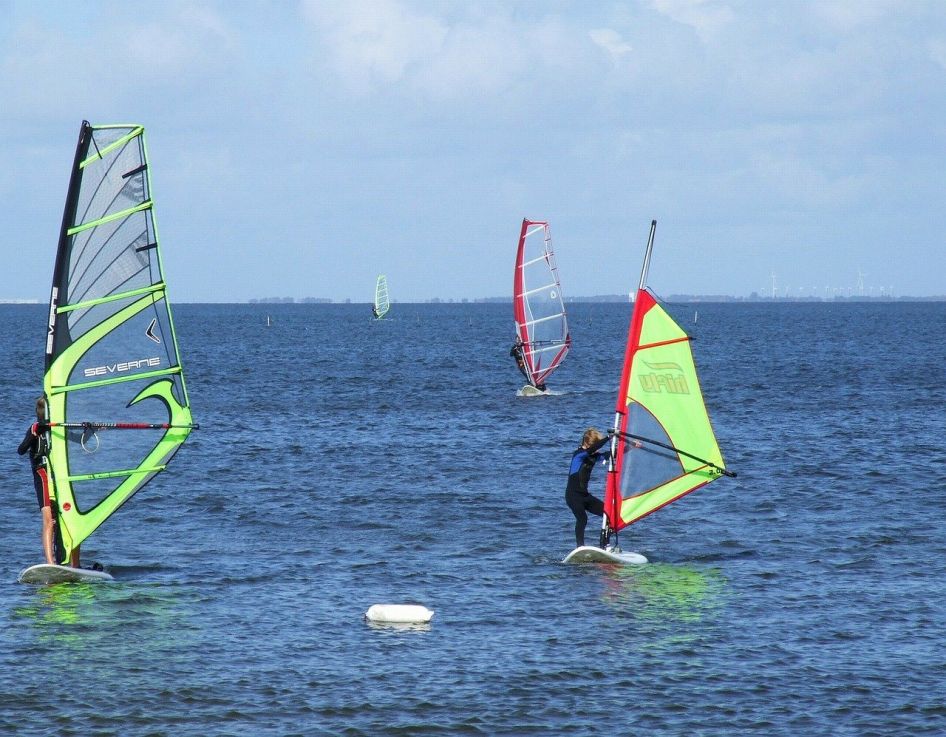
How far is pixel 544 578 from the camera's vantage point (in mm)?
17984

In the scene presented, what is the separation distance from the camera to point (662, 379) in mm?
19156

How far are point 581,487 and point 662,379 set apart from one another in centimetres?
200

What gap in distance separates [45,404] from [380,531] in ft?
22.2

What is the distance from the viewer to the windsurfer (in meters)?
16.7

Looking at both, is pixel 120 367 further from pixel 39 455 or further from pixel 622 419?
pixel 622 419

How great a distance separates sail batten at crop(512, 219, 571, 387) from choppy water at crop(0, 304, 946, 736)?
14.4 metres

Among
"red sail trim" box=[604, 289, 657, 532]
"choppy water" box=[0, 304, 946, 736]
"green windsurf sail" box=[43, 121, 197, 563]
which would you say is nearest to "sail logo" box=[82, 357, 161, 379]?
"green windsurf sail" box=[43, 121, 197, 563]

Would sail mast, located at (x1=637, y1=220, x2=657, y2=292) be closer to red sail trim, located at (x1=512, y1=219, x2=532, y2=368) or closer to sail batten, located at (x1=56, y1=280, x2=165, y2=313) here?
sail batten, located at (x1=56, y1=280, x2=165, y2=313)

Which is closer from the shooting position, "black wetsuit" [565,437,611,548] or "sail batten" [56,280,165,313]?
"sail batten" [56,280,165,313]

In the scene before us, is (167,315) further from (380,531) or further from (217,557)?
(380,531)

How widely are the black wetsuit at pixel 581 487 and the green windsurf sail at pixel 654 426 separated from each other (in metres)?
0.25

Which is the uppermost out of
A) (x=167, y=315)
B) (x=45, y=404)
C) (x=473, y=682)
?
(x=167, y=315)

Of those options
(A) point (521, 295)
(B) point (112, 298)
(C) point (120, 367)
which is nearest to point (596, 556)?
(C) point (120, 367)

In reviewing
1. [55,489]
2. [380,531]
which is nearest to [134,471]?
A: [55,489]
